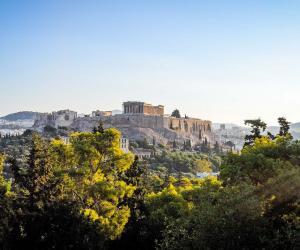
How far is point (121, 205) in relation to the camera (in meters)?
29.6

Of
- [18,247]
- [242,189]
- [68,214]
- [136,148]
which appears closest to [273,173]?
[242,189]

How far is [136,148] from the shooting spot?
160125 millimetres

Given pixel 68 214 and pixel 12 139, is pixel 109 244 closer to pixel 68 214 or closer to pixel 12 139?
pixel 68 214

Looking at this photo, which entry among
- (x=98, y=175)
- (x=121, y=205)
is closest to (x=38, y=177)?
(x=98, y=175)

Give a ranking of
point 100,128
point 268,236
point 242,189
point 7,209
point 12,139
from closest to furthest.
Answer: point 268,236 → point 242,189 → point 7,209 → point 100,128 → point 12,139

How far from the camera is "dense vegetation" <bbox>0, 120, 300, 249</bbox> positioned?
18.3 m

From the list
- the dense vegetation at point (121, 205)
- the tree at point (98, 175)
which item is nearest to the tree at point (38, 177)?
the dense vegetation at point (121, 205)

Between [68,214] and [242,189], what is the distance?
9056 millimetres

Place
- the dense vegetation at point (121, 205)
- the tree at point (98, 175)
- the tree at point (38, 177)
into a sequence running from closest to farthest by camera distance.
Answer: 1. the dense vegetation at point (121, 205)
2. the tree at point (38, 177)
3. the tree at point (98, 175)

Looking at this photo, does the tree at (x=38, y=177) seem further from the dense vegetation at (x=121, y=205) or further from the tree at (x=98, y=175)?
the tree at (x=98, y=175)

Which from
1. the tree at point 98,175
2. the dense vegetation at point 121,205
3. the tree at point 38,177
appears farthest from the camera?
the tree at point 98,175

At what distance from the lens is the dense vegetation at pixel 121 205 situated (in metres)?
18.3

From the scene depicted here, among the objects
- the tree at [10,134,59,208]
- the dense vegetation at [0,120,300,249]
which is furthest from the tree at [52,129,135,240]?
the tree at [10,134,59,208]

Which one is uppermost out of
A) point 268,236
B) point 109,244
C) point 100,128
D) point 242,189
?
point 100,128
